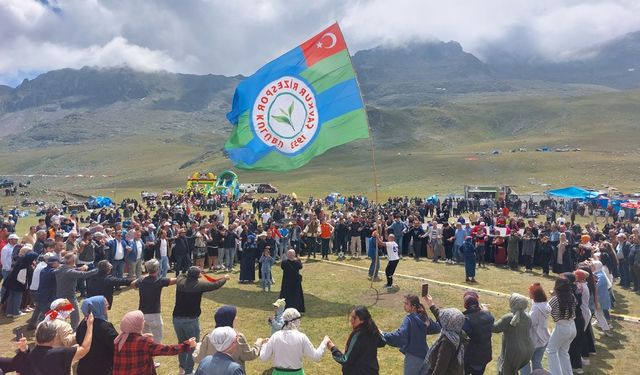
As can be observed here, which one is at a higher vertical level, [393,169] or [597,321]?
[393,169]

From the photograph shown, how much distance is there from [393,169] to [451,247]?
74.9m

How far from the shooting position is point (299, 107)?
1290cm

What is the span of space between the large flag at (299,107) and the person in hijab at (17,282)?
584 cm

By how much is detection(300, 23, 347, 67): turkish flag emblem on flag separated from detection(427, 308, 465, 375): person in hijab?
921cm

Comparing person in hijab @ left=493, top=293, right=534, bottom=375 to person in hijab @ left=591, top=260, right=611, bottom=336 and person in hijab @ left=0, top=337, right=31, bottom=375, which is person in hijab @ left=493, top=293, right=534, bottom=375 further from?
person in hijab @ left=0, top=337, right=31, bottom=375

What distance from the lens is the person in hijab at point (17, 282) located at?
35.2 feet

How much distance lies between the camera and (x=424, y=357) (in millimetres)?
6113

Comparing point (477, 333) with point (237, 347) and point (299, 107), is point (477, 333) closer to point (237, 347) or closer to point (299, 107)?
point (237, 347)

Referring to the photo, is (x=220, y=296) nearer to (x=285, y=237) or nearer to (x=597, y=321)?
(x=285, y=237)

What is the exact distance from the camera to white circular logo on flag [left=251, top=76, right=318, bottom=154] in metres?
12.8

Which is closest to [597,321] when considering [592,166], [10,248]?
[10,248]

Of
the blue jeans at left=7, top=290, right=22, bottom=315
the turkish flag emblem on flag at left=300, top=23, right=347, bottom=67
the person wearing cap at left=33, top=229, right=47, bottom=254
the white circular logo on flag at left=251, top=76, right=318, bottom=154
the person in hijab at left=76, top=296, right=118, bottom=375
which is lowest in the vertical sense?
the blue jeans at left=7, top=290, right=22, bottom=315

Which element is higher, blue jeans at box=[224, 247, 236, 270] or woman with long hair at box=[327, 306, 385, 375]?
woman with long hair at box=[327, 306, 385, 375]

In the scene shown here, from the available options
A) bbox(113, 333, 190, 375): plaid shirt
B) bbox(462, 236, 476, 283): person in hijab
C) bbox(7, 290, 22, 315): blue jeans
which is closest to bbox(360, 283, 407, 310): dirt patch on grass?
bbox(462, 236, 476, 283): person in hijab
